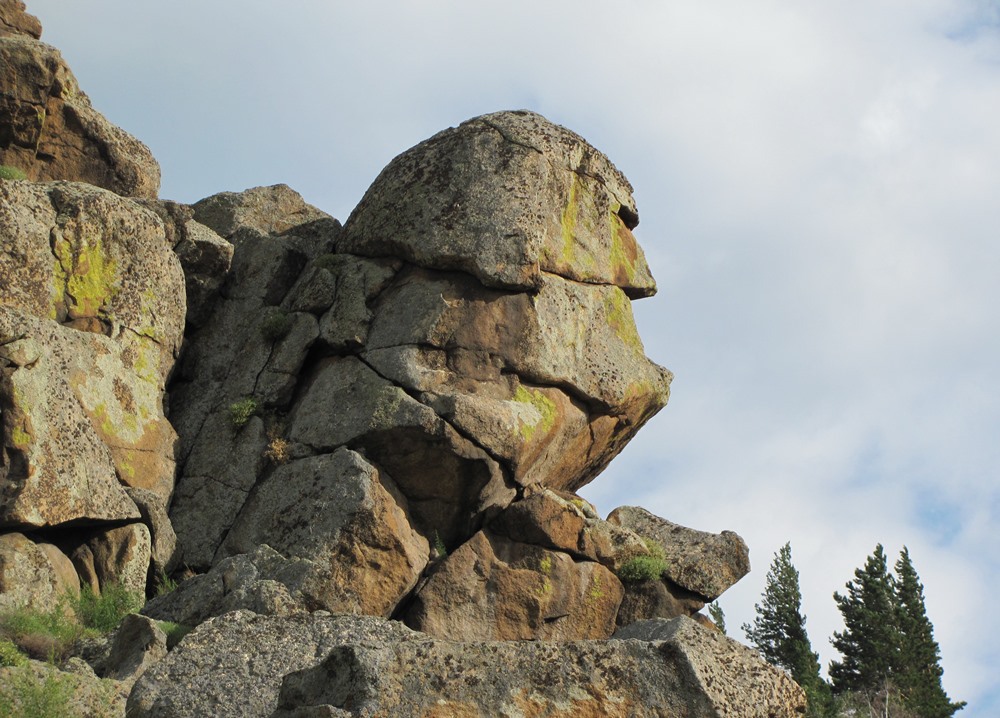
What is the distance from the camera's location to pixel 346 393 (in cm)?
2727

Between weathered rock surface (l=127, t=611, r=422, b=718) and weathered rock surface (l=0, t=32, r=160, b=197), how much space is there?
21.7 meters

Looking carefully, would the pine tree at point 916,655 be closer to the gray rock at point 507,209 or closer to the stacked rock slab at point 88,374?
the gray rock at point 507,209

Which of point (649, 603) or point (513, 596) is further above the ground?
point (649, 603)

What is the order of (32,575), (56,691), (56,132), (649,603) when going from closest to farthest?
1. (56,691)
2. (32,575)
3. (649,603)
4. (56,132)

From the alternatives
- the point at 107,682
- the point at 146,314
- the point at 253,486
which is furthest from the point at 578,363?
the point at 107,682

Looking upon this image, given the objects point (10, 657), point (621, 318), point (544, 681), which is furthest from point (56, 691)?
point (621, 318)

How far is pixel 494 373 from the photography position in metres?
27.6

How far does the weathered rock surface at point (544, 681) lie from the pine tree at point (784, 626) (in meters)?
41.1

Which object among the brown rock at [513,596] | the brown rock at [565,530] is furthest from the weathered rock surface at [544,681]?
the brown rock at [565,530]

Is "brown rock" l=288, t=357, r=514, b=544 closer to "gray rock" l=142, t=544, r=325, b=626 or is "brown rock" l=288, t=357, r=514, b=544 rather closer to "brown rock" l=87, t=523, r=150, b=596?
"gray rock" l=142, t=544, r=325, b=626

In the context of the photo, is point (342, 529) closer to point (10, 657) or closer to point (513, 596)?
point (513, 596)

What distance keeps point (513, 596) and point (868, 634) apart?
118 feet

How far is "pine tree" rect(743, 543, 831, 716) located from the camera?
177 feet

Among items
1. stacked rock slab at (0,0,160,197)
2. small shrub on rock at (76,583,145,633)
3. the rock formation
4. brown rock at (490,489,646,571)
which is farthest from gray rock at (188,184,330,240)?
small shrub on rock at (76,583,145,633)
